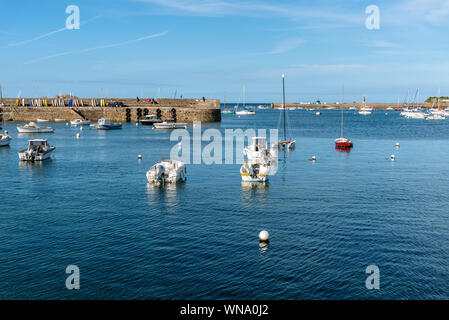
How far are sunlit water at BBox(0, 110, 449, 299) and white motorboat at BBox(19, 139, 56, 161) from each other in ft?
26.3

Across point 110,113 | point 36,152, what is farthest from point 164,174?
point 110,113

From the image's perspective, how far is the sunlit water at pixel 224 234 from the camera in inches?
749

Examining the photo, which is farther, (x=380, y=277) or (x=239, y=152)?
(x=239, y=152)

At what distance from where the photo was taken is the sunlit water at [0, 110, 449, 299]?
19.0 metres

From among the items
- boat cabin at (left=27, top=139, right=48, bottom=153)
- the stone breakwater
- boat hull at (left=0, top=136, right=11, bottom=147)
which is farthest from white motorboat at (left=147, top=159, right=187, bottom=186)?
the stone breakwater

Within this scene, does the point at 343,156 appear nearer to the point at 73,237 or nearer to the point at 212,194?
the point at 212,194

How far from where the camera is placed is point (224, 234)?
25531 millimetres

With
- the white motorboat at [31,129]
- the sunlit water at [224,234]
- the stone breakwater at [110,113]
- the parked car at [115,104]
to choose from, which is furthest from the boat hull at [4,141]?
the parked car at [115,104]

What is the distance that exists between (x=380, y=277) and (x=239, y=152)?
47420 mm

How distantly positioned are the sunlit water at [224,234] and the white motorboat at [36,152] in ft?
26.3

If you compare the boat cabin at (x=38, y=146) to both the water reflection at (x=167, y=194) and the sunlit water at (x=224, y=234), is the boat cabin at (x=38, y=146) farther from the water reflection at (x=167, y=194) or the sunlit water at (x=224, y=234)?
the water reflection at (x=167, y=194)

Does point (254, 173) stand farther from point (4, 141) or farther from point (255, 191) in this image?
point (4, 141)

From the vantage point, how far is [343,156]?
60875mm
